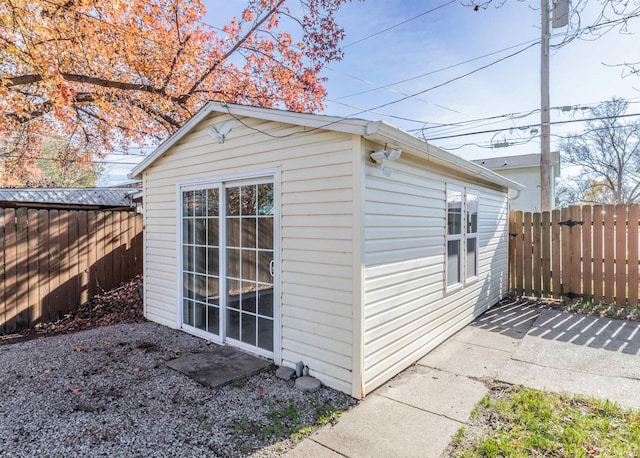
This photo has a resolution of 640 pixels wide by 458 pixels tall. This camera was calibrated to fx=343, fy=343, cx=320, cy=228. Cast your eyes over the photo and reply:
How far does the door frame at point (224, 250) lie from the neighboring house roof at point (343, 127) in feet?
1.94

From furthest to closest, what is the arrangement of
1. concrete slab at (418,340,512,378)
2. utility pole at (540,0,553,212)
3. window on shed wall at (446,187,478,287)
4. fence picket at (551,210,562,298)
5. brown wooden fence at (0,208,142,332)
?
utility pole at (540,0,553,212) → fence picket at (551,210,562,298) → brown wooden fence at (0,208,142,332) → window on shed wall at (446,187,478,287) → concrete slab at (418,340,512,378)

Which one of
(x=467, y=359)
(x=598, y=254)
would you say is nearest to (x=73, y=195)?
(x=467, y=359)

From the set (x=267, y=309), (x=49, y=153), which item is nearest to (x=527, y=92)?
(x=267, y=309)

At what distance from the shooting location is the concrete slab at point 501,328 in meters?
4.65

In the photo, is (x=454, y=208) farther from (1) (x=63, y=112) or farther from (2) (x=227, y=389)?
(1) (x=63, y=112)

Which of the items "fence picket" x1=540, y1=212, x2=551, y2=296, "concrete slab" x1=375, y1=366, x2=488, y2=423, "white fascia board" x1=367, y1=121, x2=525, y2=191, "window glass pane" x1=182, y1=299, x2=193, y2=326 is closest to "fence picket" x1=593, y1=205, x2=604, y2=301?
"fence picket" x1=540, y1=212, x2=551, y2=296

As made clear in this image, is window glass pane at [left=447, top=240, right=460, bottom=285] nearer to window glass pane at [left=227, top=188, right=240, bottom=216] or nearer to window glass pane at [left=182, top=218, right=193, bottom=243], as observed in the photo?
window glass pane at [left=227, top=188, right=240, bottom=216]

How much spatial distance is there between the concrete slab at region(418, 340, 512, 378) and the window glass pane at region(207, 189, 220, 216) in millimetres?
3157

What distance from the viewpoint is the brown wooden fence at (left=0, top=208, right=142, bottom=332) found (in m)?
5.27

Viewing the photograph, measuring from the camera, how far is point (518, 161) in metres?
14.7

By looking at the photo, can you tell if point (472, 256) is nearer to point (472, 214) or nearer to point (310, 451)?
point (472, 214)

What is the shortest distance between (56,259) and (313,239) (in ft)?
16.6

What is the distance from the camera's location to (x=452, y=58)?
7625 millimetres

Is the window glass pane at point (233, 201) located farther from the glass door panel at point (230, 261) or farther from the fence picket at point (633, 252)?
the fence picket at point (633, 252)
